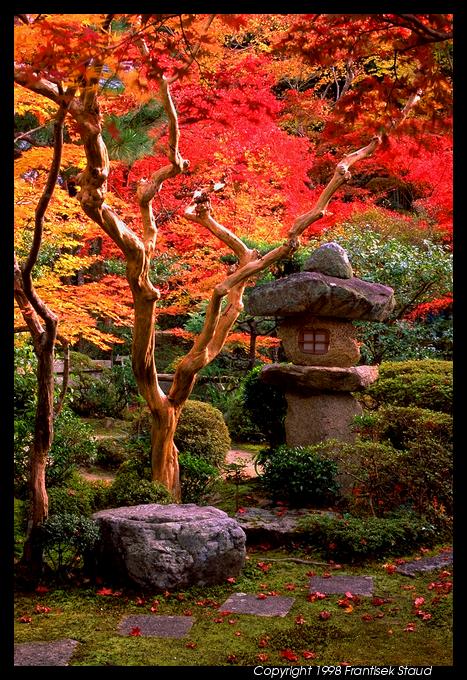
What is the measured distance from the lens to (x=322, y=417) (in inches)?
367

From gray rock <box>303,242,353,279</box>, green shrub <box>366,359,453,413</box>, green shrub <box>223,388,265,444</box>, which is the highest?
gray rock <box>303,242,353,279</box>

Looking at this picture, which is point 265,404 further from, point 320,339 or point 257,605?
point 257,605

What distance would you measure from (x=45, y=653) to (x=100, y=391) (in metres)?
8.94

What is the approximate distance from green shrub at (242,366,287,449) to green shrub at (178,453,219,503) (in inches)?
73.9

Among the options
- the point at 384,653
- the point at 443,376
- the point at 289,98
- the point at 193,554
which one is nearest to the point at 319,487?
the point at 443,376

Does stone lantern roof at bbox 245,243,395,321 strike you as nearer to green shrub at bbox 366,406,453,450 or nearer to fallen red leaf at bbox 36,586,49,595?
green shrub at bbox 366,406,453,450

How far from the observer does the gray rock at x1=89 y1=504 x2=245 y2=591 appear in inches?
236

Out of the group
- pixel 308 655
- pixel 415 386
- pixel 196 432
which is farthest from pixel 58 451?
pixel 415 386

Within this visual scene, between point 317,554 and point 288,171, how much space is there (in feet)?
32.7

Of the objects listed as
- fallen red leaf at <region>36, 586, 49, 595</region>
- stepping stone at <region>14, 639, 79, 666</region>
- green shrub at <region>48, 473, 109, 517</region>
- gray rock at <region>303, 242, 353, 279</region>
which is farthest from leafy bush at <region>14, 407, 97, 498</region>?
gray rock at <region>303, 242, 353, 279</region>

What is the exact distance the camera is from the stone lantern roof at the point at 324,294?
907cm

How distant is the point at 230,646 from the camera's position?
16.6 feet

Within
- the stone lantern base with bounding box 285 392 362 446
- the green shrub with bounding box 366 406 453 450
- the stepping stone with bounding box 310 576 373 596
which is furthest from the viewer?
the stone lantern base with bounding box 285 392 362 446
